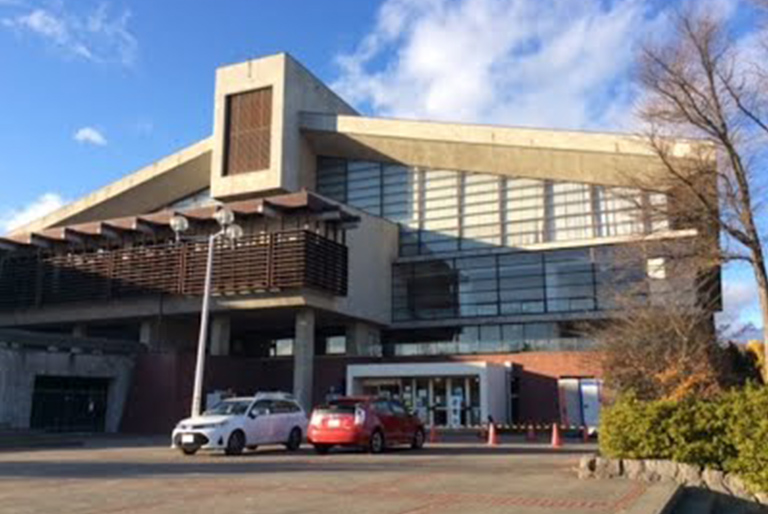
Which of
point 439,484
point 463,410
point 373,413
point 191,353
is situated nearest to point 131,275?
point 191,353

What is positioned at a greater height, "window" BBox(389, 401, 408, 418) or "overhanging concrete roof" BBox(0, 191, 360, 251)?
"overhanging concrete roof" BBox(0, 191, 360, 251)

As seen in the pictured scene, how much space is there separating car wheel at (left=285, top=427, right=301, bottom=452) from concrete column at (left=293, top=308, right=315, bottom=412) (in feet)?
55.4

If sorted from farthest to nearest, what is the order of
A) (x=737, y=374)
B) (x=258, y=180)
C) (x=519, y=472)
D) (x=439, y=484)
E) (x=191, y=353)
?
1. (x=258, y=180)
2. (x=191, y=353)
3. (x=737, y=374)
4. (x=519, y=472)
5. (x=439, y=484)

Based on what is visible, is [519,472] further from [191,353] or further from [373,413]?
[191,353]

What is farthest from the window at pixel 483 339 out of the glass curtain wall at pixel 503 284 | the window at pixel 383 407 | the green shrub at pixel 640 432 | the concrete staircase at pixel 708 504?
the concrete staircase at pixel 708 504

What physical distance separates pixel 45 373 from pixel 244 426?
1806 centimetres

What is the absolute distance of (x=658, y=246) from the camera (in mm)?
22266

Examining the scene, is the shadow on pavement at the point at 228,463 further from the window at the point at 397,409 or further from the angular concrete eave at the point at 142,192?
the angular concrete eave at the point at 142,192

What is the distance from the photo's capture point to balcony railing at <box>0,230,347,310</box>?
39594 mm

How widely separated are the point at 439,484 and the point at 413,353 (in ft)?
94.4

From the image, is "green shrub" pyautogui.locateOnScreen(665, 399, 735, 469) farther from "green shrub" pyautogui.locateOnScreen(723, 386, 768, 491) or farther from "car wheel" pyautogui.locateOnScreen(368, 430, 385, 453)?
"car wheel" pyautogui.locateOnScreen(368, 430, 385, 453)

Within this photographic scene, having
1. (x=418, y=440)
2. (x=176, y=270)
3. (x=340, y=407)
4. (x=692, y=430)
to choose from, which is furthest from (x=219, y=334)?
(x=692, y=430)

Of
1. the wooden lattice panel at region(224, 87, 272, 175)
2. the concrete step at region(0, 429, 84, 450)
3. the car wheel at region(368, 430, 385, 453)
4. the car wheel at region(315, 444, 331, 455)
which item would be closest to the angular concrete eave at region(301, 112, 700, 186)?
the wooden lattice panel at region(224, 87, 272, 175)

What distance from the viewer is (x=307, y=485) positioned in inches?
529
